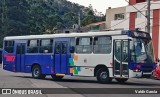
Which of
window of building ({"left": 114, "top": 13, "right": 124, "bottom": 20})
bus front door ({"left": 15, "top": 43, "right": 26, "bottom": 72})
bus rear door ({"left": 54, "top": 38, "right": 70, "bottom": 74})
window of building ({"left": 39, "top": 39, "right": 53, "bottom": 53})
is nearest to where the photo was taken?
bus rear door ({"left": 54, "top": 38, "right": 70, "bottom": 74})

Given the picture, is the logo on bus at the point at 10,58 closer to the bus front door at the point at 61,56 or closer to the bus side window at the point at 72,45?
the bus front door at the point at 61,56

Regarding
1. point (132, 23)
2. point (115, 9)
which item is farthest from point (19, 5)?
point (132, 23)

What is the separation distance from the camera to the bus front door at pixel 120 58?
2333 centimetres

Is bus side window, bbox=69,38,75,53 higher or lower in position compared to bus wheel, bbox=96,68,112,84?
higher

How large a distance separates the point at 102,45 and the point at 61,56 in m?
3.55

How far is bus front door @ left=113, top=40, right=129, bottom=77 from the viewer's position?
23.3 m

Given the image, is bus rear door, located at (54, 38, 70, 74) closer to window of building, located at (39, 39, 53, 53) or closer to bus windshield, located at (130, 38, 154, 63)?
window of building, located at (39, 39, 53, 53)

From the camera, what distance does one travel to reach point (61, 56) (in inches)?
1062

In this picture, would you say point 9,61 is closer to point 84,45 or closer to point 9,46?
point 9,46

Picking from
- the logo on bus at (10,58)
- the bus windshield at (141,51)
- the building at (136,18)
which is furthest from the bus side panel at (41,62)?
the building at (136,18)

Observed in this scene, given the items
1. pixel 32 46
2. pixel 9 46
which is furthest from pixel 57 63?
pixel 9 46

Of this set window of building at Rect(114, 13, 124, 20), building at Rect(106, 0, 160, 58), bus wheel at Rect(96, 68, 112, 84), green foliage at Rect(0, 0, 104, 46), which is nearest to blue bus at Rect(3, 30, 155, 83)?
bus wheel at Rect(96, 68, 112, 84)

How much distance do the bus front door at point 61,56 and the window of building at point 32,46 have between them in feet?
6.64

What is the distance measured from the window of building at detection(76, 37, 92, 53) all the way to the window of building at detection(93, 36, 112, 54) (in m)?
0.43
